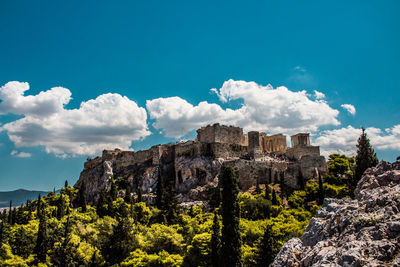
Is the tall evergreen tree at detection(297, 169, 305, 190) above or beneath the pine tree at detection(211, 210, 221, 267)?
above

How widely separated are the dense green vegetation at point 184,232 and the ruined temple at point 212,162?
9.64ft

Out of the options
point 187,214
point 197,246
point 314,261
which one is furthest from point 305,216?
point 314,261

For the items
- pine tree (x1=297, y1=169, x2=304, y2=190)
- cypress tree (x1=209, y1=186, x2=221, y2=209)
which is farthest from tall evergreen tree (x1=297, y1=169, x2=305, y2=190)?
cypress tree (x1=209, y1=186, x2=221, y2=209)

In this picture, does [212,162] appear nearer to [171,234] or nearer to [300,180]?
[300,180]

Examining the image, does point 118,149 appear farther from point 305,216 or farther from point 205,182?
point 305,216

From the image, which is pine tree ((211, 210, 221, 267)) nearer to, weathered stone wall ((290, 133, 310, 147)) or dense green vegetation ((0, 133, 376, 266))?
dense green vegetation ((0, 133, 376, 266))

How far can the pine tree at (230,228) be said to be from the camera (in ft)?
81.6

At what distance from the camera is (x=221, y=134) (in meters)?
63.8

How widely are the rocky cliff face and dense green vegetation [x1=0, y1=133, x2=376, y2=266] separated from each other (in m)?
10.1

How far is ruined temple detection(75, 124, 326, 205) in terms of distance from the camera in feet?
175

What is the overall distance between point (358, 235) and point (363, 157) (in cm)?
2919

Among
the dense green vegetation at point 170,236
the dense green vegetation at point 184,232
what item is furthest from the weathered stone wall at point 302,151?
the dense green vegetation at point 170,236

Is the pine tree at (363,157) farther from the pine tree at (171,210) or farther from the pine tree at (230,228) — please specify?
the pine tree at (171,210)

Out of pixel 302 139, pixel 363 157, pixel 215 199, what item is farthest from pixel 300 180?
pixel 302 139
